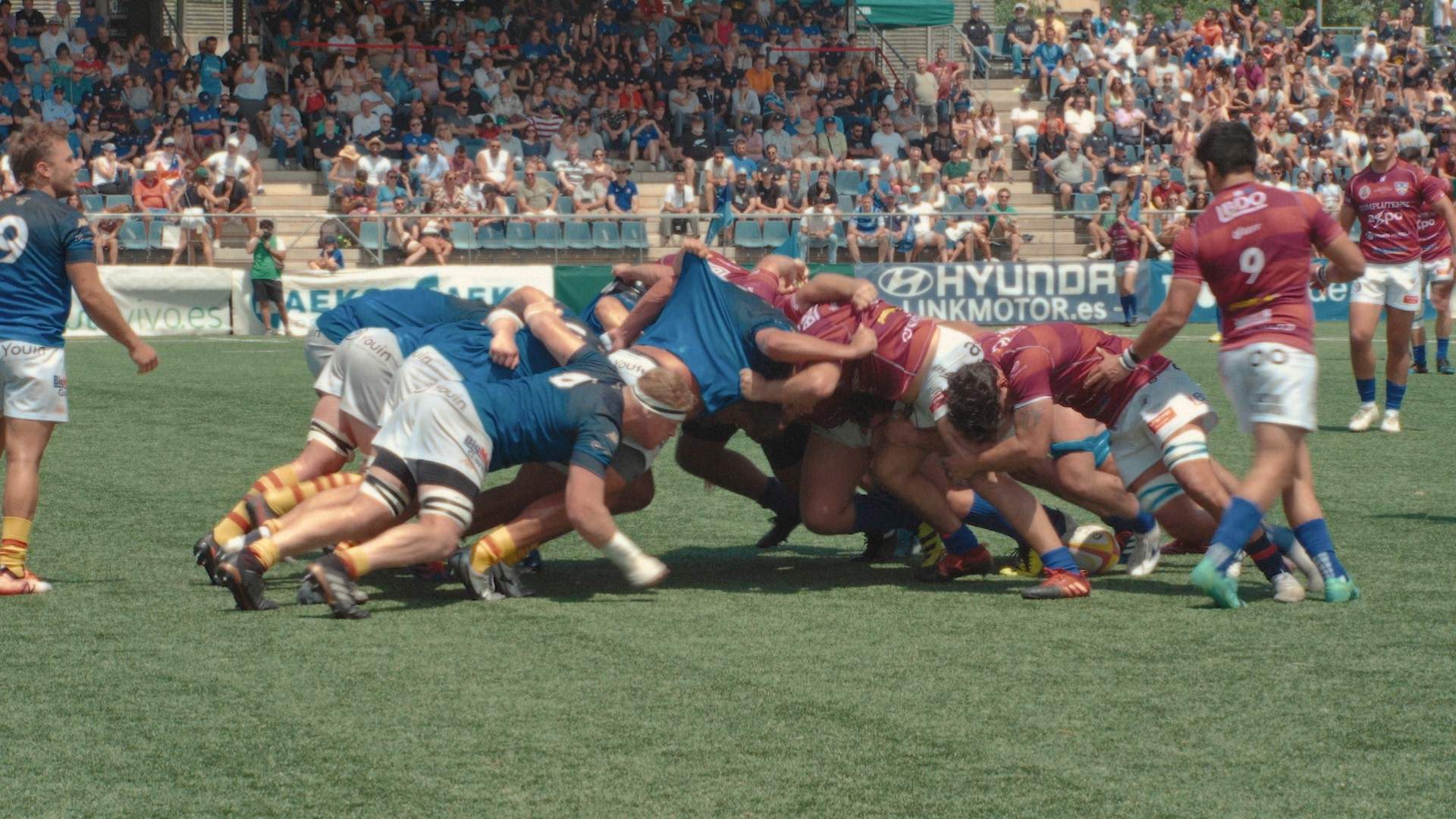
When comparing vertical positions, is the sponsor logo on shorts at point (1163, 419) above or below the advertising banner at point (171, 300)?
above

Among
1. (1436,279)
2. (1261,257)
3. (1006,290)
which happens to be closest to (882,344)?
(1261,257)

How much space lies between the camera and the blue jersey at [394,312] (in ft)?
26.4

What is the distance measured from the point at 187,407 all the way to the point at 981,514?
8.50 meters

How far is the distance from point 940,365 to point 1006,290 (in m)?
17.3

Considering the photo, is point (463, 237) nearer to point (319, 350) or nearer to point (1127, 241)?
point (1127, 241)

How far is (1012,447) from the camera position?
Result: 21.7 feet

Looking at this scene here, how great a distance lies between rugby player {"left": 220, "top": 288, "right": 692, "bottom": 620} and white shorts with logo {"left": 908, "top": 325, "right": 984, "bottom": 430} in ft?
3.24

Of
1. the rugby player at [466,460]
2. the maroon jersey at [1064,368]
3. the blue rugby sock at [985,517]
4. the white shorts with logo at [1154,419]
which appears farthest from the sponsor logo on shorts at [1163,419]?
the rugby player at [466,460]

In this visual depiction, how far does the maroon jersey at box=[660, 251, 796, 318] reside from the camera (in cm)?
767

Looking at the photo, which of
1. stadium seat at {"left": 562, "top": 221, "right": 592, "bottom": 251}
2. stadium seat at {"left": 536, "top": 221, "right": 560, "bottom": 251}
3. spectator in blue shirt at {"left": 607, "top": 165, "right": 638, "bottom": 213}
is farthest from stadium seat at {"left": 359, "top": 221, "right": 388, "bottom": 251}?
spectator in blue shirt at {"left": 607, "top": 165, "right": 638, "bottom": 213}

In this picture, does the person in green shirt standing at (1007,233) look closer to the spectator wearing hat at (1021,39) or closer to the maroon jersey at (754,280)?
the spectator wearing hat at (1021,39)

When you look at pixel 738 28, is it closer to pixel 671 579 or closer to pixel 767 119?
pixel 767 119

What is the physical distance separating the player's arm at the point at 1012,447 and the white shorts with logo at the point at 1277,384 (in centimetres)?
70

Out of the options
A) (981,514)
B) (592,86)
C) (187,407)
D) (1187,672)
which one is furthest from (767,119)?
(1187,672)
